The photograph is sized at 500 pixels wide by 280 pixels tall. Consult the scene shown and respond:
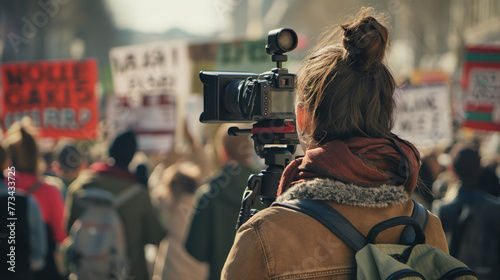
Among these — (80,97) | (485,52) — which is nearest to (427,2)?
(485,52)

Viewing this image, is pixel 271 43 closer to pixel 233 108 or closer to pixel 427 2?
pixel 233 108

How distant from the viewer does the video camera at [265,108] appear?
6.99ft

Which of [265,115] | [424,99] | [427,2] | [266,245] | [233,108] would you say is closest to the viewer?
[266,245]

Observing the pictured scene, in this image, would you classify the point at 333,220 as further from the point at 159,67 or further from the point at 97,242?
the point at 159,67

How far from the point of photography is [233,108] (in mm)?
2332

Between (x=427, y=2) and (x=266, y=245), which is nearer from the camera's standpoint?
(x=266, y=245)

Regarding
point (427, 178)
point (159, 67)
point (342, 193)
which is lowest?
point (427, 178)

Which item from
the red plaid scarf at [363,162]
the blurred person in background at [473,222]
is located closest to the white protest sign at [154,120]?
the blurred person in background at [473,222]

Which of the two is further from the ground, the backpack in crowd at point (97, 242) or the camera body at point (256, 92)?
the camera body at point (256, 92)

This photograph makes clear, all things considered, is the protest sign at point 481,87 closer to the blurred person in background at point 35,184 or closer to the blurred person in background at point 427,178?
the blurred person in background at point 427,178

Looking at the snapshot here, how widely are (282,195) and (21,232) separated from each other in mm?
2906

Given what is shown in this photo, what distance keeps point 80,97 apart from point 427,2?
23.7 metres

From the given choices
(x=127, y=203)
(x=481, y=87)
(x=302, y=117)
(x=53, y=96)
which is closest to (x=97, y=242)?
(x=127, y=203)

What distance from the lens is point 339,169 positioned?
169 cm
